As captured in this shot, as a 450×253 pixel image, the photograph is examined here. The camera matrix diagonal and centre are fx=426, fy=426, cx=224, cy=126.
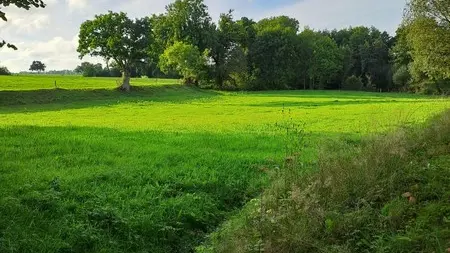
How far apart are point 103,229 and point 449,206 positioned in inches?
245

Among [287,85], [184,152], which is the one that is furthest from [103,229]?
[287,85]

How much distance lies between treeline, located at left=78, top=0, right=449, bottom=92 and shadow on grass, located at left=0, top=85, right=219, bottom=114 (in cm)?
425

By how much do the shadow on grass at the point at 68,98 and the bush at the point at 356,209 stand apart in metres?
33.8

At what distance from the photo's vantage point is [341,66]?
108 meters

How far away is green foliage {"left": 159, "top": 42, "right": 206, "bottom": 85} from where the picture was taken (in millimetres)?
74250

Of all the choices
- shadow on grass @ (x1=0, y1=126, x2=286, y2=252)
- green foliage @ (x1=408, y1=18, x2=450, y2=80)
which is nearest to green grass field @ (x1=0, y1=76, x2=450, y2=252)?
shadow on grass @ (x1=0, y1=126, x2=286, y2=252)

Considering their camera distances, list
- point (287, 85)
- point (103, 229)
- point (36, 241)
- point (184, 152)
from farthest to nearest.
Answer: point (287, 85) → point (184, 152) → point (103, 229) → point (36, 241)

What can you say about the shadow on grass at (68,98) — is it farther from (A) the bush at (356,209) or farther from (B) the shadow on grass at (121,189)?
(A) the bush at (356,209)

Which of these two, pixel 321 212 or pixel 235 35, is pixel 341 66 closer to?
pixel 235 35

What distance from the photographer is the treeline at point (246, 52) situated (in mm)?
62156

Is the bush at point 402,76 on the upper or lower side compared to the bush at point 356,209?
upper

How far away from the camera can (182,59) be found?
2921 inches

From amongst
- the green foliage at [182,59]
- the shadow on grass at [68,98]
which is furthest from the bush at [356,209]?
the green foliage at [182,59]

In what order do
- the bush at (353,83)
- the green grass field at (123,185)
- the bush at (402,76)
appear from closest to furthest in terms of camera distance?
1. the green grass field at (123,185)
2. the bush at (402,76)
3. the bush at (353,83)
